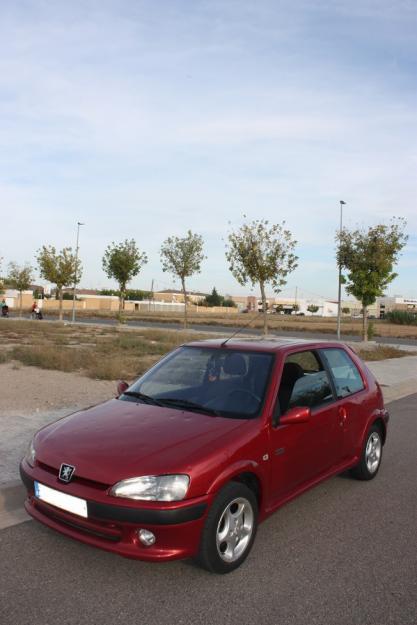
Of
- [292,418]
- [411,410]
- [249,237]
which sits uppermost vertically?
[249,237]

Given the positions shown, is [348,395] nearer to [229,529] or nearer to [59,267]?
[229,529]

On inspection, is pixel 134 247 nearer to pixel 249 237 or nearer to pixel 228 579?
pixel 249 237

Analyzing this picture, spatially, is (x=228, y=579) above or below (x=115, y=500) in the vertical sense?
below

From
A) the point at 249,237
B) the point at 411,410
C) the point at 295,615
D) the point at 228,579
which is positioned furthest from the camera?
the point at 249,237

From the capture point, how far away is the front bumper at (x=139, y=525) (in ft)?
10.2

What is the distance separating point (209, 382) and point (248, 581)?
156 centimetres

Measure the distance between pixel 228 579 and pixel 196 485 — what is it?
27.5 inches

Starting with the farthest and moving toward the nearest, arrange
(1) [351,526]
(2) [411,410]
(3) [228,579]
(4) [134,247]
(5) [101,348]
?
(4) [134,247]
(5) [101,348]
(2) [411,410]
(1) [351,526]
(3) [228,579]

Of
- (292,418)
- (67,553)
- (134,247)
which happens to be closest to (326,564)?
(292,418)

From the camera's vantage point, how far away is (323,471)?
4.63 meters

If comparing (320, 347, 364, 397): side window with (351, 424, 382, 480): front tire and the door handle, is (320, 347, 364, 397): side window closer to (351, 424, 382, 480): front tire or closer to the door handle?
the door handle

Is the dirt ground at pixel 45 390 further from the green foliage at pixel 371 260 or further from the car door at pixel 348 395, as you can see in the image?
the green foliage at pixel 371 260

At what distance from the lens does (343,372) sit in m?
5.36

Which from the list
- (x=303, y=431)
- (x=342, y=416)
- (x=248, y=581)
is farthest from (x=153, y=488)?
(x=342, y=416)
